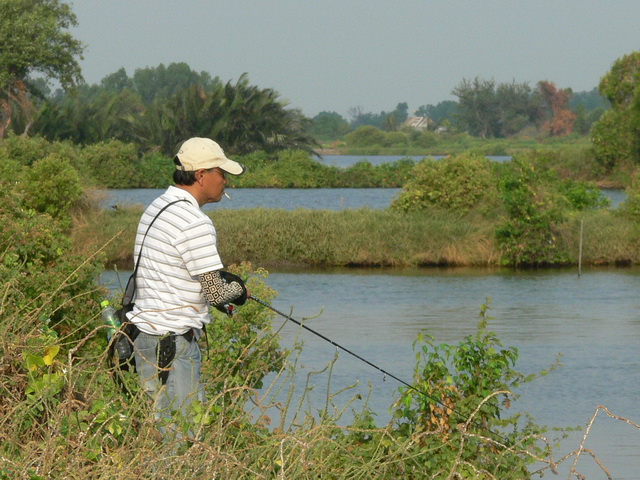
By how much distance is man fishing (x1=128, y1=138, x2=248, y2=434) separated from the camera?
214 inches

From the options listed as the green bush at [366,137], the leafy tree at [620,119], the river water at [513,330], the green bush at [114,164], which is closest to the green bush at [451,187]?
the river water at [513,330]

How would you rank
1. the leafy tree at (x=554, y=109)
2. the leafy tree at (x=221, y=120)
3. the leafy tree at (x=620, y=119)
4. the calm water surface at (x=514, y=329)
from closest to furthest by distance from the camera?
the calm water surface at (x=514, y=329) < the leafy tree at (x=620, y=119) < the leafy tree at (x=221, y=120) < the leafy tree at (x=554, y=109)

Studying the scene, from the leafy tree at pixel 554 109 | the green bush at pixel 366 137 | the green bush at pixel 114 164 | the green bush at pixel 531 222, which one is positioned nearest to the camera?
the green bush at pixel 531 222

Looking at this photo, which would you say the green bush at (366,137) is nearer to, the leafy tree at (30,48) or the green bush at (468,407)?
the leafy tree at (30,48)

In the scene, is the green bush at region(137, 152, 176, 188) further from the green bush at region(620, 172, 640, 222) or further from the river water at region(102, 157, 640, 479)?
the river water at region(102, 157, 640, 479)

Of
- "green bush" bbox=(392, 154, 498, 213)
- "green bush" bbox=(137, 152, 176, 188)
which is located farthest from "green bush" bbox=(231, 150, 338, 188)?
"green bush" bbox=(392, 154, 498, 213)

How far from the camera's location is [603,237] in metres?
26.7

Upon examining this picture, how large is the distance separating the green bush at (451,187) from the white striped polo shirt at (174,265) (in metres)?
22.9

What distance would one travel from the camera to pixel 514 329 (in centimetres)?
1736

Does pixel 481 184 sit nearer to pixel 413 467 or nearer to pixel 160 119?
pixel 413 467

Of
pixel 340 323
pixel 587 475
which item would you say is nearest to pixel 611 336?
pixel 340 323

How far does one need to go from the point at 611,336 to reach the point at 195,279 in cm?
1200

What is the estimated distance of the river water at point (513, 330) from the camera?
10828 mm

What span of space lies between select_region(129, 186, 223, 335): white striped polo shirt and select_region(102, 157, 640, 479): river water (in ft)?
1.94
